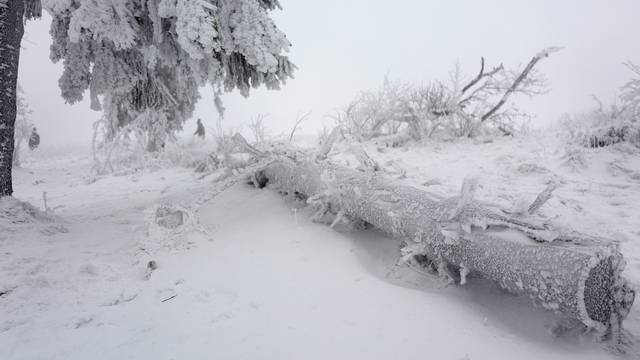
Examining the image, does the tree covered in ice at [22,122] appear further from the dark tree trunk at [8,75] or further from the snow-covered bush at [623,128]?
the snow-covered bush at [623,128]

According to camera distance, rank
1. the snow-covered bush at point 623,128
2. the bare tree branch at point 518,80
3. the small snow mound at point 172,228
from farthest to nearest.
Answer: the bare tree branch at point 518,80
the snow-covered bush at point 623,128
the small snow mound at point 172,228

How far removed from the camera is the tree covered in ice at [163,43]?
352 cm

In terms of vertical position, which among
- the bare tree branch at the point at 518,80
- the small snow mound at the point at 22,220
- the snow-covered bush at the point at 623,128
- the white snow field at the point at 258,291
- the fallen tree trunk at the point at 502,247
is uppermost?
the bare tree branch at the point at 518,80

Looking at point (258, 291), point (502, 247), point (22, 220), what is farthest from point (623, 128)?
point (22, 220)

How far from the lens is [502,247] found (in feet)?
7.20

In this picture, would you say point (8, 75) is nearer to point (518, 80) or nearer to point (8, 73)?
point (8, 73)

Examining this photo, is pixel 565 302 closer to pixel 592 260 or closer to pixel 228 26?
pixel 592 260

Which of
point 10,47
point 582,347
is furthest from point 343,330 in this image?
point 10,47

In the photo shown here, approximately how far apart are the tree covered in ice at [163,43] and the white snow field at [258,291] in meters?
1.53

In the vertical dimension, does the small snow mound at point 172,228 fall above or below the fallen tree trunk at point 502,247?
below

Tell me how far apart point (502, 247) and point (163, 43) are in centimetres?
418

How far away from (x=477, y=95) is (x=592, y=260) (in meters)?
7.49

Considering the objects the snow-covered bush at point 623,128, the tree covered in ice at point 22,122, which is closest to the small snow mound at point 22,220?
the snow-covered bush at point 623,128

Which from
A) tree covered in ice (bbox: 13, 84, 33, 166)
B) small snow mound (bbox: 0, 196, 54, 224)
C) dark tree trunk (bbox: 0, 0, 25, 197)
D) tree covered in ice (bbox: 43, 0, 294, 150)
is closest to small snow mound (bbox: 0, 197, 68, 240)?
small snow mound (bbox: 0, 196, 54, 224)
